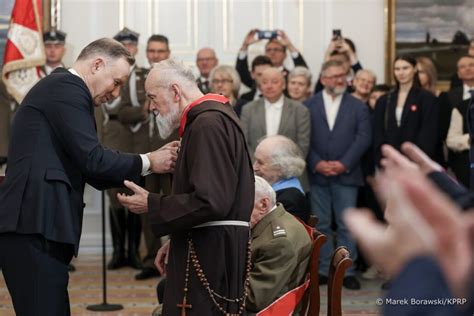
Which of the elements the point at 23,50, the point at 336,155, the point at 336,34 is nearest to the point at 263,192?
the point at 336,155

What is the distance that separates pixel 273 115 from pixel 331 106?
56 cm

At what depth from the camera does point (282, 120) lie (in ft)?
25.8

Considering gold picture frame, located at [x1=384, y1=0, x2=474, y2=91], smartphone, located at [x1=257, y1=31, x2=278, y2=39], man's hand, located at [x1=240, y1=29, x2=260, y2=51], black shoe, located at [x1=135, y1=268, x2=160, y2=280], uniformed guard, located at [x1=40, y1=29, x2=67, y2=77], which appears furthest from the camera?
gold picture frame, located at [x1=384, y1=0, x2=474, y2=91]

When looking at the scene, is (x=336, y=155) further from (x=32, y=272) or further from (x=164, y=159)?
(x=32, y=272)

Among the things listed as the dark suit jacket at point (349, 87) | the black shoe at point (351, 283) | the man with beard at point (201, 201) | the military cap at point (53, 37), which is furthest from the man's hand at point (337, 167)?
the man with beard at point (201, 201)

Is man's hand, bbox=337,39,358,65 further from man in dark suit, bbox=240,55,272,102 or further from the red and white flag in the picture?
the red and white flag

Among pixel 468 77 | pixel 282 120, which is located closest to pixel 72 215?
pixel 282 120

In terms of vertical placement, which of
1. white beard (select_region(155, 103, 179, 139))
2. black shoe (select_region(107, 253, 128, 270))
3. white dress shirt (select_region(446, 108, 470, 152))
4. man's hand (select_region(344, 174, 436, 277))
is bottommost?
black shoe (select_region(107, 253, 128, 270))

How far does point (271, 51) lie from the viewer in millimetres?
9289

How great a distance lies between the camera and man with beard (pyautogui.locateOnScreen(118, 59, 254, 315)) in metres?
3.39

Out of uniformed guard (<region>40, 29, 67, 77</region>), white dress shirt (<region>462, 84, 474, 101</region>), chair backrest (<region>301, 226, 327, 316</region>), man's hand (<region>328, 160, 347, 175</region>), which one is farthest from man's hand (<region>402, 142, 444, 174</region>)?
uniformed guard (<region>40, 29, 67, 77</region>)

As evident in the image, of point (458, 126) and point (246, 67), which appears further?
point (246, 67)

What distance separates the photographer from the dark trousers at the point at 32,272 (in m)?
3.54

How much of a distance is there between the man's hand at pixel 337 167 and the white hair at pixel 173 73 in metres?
4.28
